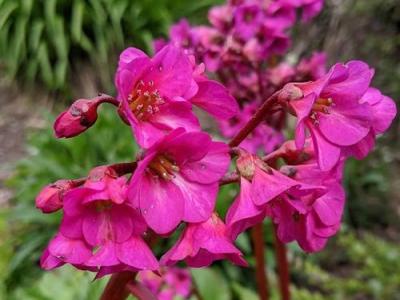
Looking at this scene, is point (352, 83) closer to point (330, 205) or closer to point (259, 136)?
point (330, 205)

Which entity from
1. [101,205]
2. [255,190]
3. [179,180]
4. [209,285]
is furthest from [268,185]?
[209,285]

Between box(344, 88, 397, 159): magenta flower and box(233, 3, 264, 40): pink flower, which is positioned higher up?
box(344, 88, 397, 159): magenta flower

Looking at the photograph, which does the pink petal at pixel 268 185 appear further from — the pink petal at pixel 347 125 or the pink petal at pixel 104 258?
the pink petal at pixel 104 258

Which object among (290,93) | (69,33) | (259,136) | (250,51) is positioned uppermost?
(290,93)

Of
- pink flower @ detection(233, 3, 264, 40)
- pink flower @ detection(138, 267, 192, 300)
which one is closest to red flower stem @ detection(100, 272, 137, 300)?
pink flower @ detection(233, 3, 264, 40)

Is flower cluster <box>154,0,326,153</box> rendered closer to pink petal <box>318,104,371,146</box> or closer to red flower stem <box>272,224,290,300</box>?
red flower stem <box>272,224,290,300</box>
